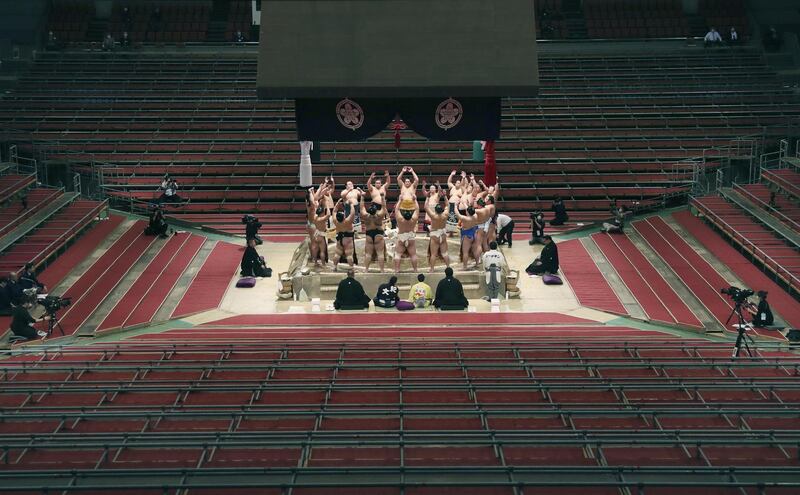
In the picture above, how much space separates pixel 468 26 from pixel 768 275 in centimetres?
881

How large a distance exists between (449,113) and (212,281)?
729 cm

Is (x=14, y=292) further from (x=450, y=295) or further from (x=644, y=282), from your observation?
(x=644, y=282)

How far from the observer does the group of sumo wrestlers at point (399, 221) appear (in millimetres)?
22594

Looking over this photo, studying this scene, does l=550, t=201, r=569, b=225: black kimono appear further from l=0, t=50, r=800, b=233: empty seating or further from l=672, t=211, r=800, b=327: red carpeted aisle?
l=672, t=211, r=800, b=327: red carpeted aisle

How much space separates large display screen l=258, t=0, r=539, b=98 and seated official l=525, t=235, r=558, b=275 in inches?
219

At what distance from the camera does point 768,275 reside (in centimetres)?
2281

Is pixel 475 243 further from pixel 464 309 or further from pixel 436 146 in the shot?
pixel 436 146

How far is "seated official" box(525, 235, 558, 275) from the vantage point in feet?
78.2

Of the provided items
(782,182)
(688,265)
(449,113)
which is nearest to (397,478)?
(449,113)

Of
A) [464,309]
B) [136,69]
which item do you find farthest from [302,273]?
[136,69]

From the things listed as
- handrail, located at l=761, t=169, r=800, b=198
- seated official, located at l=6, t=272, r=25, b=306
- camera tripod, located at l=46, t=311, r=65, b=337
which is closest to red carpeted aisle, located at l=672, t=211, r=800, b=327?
handrail, located at l=761, t=169, r=800, b=198

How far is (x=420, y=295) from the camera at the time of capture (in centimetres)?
2161

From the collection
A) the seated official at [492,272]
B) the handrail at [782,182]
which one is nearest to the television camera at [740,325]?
the seated official at [492,272]

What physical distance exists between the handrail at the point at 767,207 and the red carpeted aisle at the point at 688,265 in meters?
2.15
